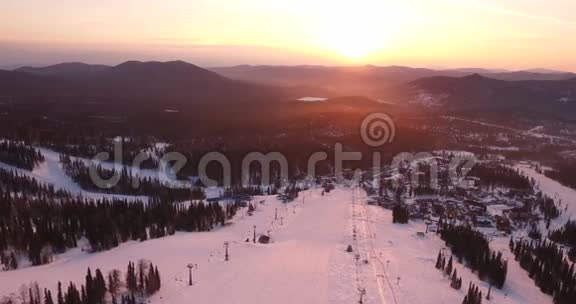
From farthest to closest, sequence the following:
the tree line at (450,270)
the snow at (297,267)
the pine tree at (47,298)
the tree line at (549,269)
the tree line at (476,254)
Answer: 1. the tree line at (476,254)
2. the tree line at (549,269)
3. the tree line at (450,270)
4. the snow at (297,267)
5. the pine tree at (47,298)

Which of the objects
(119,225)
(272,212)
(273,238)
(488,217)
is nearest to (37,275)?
(119,225)

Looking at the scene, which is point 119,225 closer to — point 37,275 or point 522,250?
point 37,275

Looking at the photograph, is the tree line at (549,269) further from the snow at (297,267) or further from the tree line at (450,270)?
the tree line at (450,270)

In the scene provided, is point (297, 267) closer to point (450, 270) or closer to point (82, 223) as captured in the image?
point (450, 270)

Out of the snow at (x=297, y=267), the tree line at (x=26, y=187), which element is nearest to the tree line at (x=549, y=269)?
the snow at (x=297, y=267)

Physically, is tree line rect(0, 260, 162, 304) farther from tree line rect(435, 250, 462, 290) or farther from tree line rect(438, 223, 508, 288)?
tree line rect(438, 223, 508, 288)

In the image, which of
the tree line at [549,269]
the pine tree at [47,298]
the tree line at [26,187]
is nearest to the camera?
the pine tree at [47,298]

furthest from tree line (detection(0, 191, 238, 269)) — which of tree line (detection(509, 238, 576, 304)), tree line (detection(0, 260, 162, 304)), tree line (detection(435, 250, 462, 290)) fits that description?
tree line (detection(509, 238, 576, 304))
